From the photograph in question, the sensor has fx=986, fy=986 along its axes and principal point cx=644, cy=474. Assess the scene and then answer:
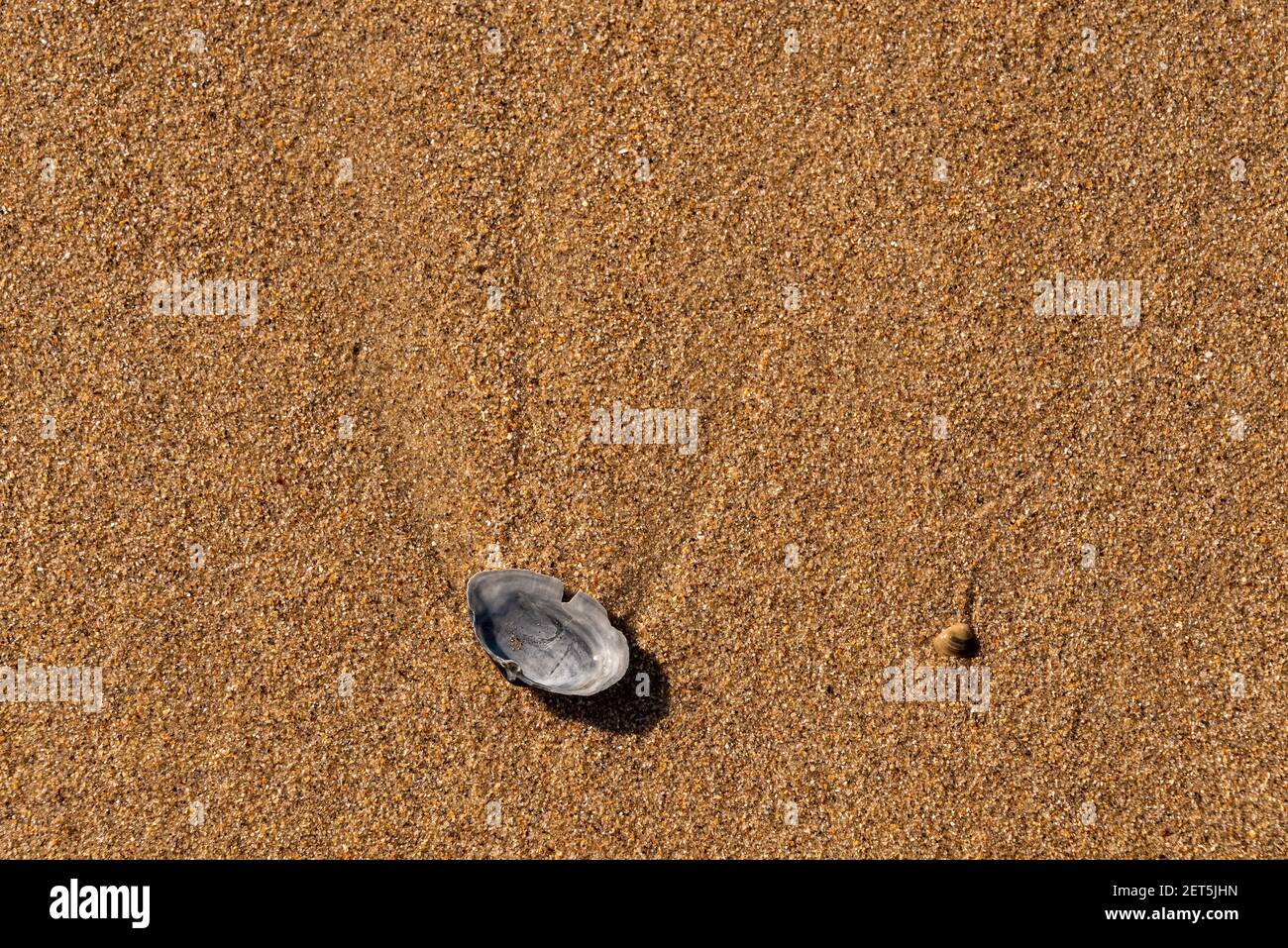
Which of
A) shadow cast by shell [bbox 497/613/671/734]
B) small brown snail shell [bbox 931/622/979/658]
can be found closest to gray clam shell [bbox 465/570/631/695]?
shadow cast by shell [bbox 497/613/671/734]

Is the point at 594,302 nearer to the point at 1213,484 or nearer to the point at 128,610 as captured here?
the point at 128,610

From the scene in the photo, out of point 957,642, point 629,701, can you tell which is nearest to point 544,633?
point 629,701

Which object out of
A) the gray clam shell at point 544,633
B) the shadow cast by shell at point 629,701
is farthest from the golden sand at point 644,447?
the gray clam shell at point 544,633

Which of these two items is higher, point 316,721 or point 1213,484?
point 1213,484

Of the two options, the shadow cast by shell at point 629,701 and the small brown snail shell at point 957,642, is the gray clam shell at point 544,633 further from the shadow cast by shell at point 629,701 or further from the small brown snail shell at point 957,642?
the small brown snail shell at point 957,642

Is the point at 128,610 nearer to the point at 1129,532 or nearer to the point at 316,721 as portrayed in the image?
the point at 316,721

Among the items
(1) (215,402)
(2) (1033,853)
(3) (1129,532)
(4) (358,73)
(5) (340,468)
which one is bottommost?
(2) (1033,853)

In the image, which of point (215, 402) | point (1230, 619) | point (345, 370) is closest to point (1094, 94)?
point (1230, 619)
